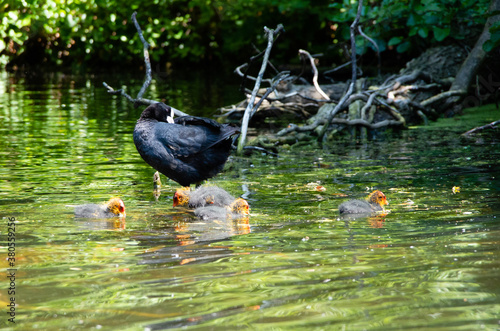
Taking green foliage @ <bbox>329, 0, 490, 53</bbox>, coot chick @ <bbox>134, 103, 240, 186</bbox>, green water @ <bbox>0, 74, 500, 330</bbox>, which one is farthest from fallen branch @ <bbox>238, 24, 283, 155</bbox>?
green foliage @ <bbox>329, 0, 490, 53</bbox>

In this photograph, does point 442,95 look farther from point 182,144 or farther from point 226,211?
point 226,211

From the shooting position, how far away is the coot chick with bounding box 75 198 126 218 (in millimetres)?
5758

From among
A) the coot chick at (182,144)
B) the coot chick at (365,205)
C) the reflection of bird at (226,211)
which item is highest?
the coot chick at (182,144)

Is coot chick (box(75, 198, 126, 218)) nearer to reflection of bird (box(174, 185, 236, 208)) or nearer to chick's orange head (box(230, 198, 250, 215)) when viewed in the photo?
reflection of bird (box(174, 185, 236, 208))

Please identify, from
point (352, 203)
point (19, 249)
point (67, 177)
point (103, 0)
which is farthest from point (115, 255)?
point (103, 0)

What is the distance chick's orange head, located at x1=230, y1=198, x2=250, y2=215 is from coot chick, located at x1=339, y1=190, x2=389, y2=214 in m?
0.78

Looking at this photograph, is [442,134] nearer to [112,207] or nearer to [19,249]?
[112,207]

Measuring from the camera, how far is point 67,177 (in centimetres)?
786

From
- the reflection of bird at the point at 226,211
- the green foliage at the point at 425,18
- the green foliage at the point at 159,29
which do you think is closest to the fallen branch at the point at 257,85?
the reflection of bird at the point at 226,211

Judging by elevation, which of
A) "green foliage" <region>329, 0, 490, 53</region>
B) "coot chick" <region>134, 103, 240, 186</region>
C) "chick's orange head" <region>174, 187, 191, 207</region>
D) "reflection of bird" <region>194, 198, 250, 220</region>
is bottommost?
"chick's orange head" <region>174, 187, 191, 207</region>

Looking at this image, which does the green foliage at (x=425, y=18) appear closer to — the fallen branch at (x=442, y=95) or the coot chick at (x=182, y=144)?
the fallen branch at (x=442, y=95)

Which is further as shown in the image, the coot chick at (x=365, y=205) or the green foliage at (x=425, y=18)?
the green foliage at (x=425, y=18)

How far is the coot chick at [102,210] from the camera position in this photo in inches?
227

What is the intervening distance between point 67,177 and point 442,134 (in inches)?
222
